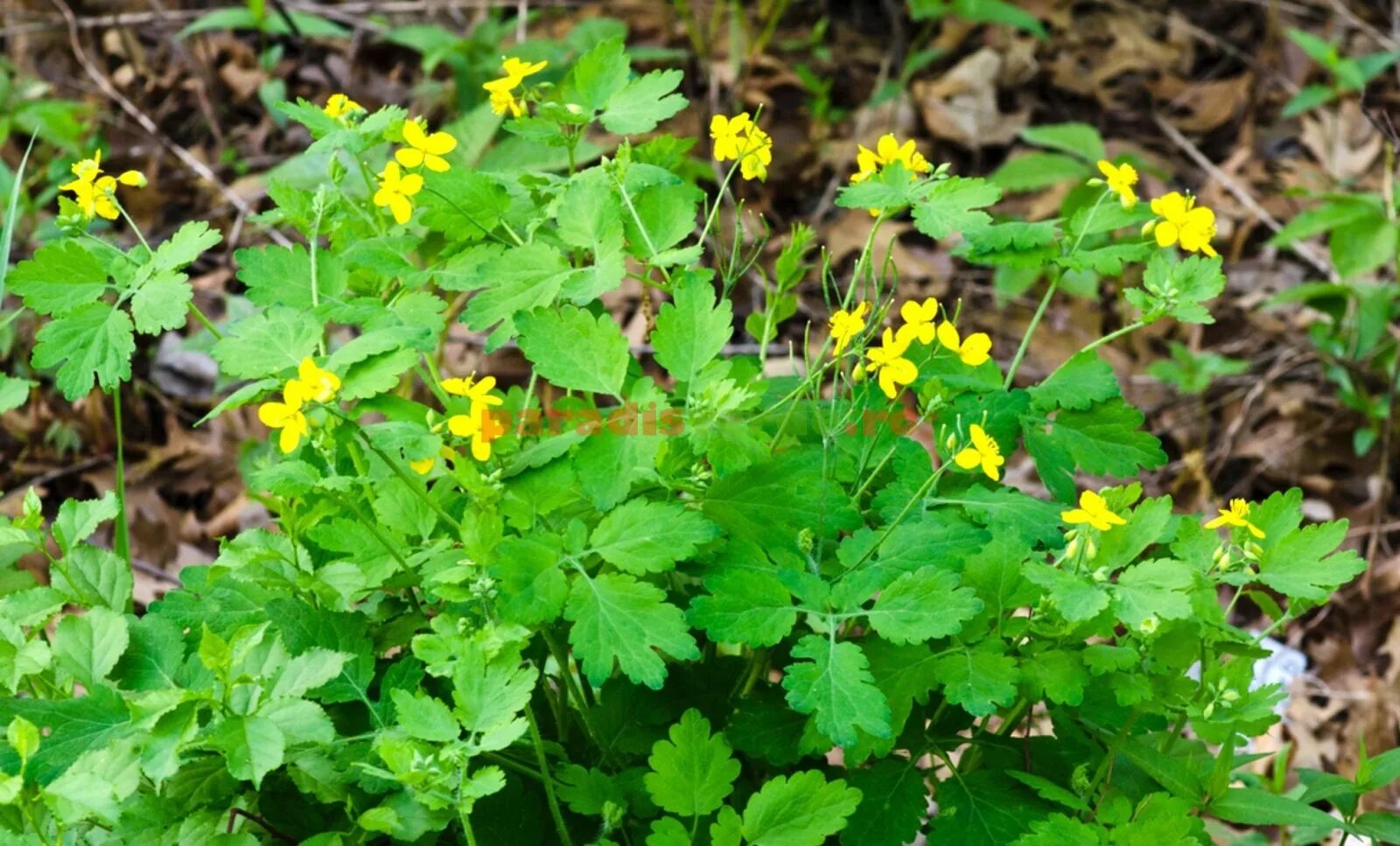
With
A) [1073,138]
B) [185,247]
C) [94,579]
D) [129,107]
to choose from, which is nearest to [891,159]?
[185,247]

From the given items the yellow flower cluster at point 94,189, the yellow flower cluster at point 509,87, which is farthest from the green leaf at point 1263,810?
the yellow flower cluster at point 94,189

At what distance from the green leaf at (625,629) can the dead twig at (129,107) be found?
2478 millimetres

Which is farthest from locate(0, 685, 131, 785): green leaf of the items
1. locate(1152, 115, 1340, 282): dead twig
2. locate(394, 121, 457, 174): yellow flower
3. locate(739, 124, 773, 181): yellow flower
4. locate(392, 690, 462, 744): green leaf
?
locate(1152, 115, 1340, 282): dead twig

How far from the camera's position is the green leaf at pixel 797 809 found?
109cm

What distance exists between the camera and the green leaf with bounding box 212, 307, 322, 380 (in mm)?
1103

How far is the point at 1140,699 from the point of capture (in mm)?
1113

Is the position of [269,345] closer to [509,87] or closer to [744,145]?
[509,87]

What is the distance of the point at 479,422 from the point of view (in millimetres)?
1119

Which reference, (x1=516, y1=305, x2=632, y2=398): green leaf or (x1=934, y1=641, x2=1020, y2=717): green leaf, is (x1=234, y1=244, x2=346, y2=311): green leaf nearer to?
(x1=516, y1=305, x2=632, y2=398): green leaf

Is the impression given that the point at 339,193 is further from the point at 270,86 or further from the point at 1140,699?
the point at 270,86

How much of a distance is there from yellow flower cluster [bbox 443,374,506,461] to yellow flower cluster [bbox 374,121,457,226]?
0.58ft

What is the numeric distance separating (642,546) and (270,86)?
10.1 feet

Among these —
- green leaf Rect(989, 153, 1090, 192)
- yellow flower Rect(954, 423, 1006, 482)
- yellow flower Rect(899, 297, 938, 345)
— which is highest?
yellow flower Rect(899, 297, 938, 345)

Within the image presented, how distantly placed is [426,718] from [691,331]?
41 centimetres
